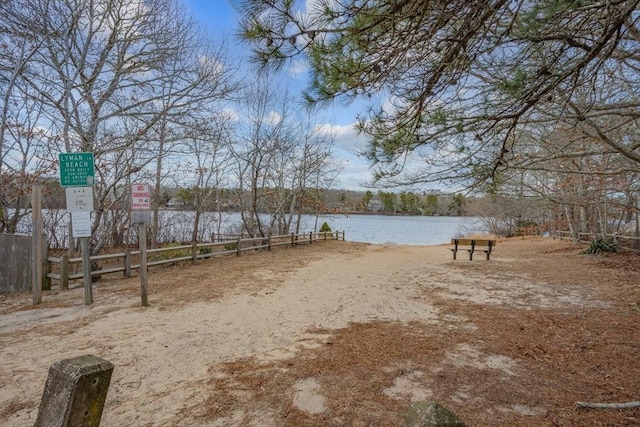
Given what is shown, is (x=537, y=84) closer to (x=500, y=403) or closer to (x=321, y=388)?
(x=500, y=403)

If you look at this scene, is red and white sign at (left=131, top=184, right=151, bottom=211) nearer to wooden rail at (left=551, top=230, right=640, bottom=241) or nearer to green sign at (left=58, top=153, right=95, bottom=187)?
green sign at (left=58, top=153, right=95, bottom=187)

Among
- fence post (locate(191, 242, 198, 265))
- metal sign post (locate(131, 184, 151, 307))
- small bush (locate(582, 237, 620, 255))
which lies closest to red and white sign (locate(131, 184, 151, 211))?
metal sign post (locate(131, 184, 151, 307))

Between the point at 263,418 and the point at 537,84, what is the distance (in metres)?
3.57

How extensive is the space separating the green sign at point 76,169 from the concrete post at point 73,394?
5.19 meters

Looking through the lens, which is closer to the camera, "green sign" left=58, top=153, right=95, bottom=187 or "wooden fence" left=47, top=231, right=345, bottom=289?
"green sign" left=58, top=153, right=95, bottom=187

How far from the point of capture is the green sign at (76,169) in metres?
5.31

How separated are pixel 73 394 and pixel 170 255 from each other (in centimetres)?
994

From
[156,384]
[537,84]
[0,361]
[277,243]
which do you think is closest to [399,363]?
[156,384]

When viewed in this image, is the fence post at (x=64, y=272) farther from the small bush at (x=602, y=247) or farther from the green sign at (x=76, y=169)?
the small bush at (x=602, y=247)

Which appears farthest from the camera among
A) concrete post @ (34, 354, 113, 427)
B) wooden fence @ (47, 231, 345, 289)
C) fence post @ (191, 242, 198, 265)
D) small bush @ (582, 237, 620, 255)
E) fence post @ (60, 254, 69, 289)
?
small bush @ (582, 237, 620, 255)

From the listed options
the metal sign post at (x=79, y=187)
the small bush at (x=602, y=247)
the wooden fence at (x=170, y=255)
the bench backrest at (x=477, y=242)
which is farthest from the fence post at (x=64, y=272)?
the small bush at (x=602, y=247)

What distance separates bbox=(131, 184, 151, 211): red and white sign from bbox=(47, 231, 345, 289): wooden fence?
1.98 metres

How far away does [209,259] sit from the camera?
1074 centimetres

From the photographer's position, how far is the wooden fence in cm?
669
